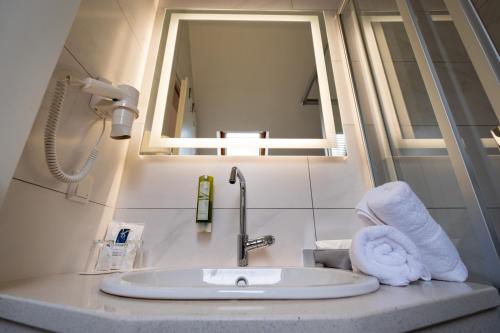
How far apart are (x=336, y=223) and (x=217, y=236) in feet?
1.48

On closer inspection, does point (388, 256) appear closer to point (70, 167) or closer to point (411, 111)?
point (411, 111)

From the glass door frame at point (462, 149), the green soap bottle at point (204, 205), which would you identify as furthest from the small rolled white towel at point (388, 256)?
the green soap bottle at point (204, 205)

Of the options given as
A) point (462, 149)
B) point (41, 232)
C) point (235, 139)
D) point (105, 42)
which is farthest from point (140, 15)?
point (462, 149)

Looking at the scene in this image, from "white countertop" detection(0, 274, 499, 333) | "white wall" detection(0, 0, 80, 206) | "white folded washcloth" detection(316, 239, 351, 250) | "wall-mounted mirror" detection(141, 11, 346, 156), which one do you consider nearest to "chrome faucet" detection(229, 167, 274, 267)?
"white folded washcloth" detection(316, 239, 351, 250)

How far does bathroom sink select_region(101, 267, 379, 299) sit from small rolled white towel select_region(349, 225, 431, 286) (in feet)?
0.11

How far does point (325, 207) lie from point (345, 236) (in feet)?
0.41

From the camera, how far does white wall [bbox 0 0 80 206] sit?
0.40 metres

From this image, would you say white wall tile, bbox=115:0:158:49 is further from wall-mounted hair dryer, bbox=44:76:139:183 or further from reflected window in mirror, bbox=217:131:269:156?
reflected window in mirror, bbox=217:131:269:156

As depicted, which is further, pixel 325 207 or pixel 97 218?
pixel 325 207

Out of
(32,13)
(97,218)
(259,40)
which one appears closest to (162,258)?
(97,218)

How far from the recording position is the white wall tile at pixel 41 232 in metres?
0.47

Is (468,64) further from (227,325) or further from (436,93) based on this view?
(227,325)

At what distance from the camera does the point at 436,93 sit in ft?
2.05

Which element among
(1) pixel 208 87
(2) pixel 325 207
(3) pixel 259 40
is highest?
(3) pixel 259 40
